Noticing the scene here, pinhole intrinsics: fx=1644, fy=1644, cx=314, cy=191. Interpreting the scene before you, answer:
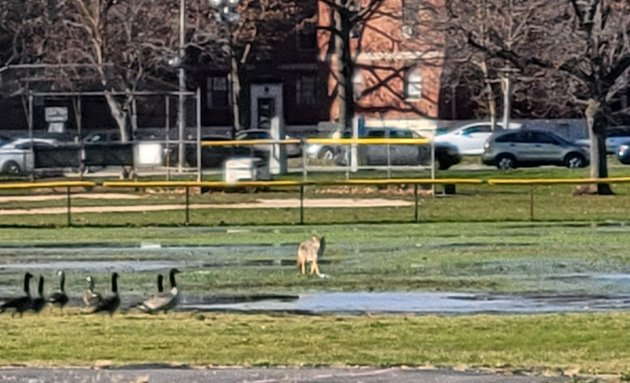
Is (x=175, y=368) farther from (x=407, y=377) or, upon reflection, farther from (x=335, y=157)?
(x=335, y=157)

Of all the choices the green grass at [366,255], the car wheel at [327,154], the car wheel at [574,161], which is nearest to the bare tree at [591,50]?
the car wheel at [327,154]

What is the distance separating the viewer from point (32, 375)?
12.3 metres

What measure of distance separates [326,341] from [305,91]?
65.3 m

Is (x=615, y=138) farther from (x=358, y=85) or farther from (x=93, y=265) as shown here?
(x=93, y=265)

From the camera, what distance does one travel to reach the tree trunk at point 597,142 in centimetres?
4497

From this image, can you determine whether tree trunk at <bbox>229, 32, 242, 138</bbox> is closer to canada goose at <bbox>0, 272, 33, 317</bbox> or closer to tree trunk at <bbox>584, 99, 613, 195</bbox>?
tree trunk at <bbox>584, 99, 613, 195</bbox>

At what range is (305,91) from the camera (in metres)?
80.4

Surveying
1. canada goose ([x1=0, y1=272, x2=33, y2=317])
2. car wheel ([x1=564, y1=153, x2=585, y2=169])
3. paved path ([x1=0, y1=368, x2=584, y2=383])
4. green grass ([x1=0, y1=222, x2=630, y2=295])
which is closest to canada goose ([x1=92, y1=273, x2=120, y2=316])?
canada goose ([x1=0, y1=272, x2=33, y2=317])

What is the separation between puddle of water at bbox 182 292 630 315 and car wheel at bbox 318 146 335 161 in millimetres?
34755

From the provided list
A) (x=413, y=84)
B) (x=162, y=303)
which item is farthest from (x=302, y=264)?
(x=413, y=84)

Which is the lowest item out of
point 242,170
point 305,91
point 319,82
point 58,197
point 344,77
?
point 58,197

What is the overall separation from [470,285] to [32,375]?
1045cm

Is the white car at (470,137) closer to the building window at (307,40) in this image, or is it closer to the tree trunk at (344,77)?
the tree trunk at (344,77)

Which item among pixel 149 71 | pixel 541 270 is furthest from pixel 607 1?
pixel 149 71
